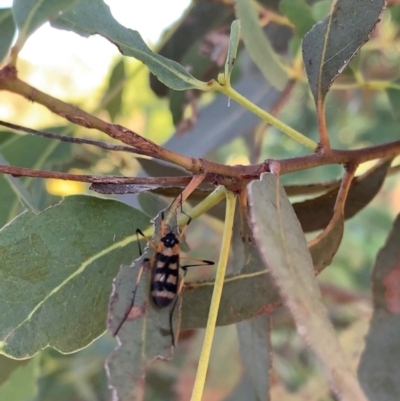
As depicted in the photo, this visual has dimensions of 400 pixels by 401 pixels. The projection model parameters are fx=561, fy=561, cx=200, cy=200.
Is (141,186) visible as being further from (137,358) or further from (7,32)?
(7,32)

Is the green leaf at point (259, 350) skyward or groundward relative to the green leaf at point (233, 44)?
groundward

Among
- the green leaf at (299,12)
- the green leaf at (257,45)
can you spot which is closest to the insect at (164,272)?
the green leaf at (257,45)

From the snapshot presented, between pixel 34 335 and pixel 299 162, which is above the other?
pixel 299 162

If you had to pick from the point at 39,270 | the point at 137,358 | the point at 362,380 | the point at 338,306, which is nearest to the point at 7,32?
the point at 39,270

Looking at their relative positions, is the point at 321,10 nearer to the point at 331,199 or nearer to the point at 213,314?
the point at 331,199

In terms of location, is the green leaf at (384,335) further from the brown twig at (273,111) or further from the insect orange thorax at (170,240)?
the brown twig at (273,111)

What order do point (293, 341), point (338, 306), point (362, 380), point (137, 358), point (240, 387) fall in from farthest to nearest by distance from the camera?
point (293, 341)
point (338, 306)
point (240, 387)
point (362, 380)
point (137, 358)

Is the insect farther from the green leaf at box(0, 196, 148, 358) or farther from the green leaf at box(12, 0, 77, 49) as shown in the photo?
the green leaf at box(12, 0, 77, 49)
